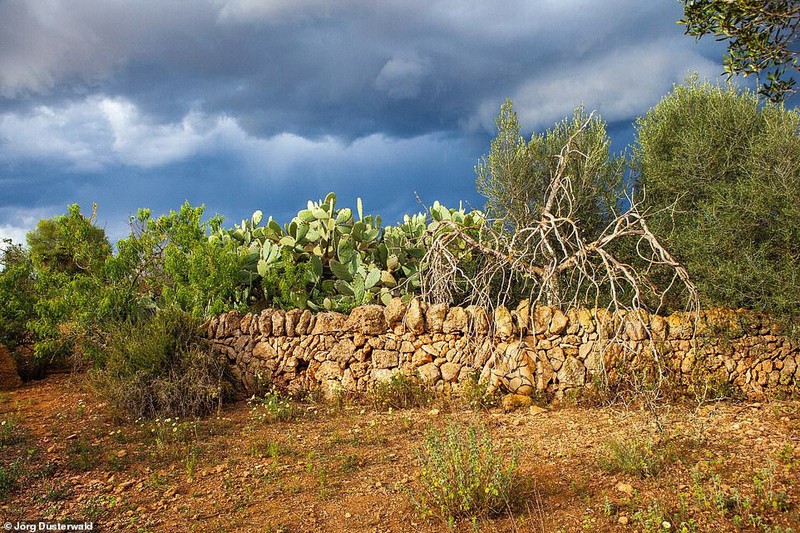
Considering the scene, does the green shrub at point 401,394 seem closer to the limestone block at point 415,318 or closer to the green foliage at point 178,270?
the limestone block at point 415,318

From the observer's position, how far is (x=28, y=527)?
188 inches

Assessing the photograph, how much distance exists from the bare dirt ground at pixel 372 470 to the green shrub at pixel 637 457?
2 cm

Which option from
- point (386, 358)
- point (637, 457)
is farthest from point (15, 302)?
point (637, 457)

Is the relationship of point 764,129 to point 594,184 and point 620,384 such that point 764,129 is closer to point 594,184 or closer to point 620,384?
point 594,184

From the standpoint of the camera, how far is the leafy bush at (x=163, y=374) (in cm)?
752

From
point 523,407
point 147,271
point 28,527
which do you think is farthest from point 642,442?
point 147,271

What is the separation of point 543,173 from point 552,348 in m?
4.20

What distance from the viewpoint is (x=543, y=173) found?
1086cm

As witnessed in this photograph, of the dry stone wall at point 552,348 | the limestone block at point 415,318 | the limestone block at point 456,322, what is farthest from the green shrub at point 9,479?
the limestone block at point 456,322

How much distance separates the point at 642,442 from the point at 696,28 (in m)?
3.63

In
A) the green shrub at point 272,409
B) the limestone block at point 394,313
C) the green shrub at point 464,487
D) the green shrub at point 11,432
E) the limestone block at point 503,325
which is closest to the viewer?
the green shrub at point 464,487

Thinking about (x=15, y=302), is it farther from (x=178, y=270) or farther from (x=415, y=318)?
(x=415, y=318)

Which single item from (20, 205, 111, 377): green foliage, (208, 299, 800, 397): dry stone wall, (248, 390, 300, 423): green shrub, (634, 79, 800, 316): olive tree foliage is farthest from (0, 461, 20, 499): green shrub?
(634, 79, 800, 316): olive tree foliage

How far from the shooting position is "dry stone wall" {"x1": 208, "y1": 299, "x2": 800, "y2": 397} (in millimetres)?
7445
